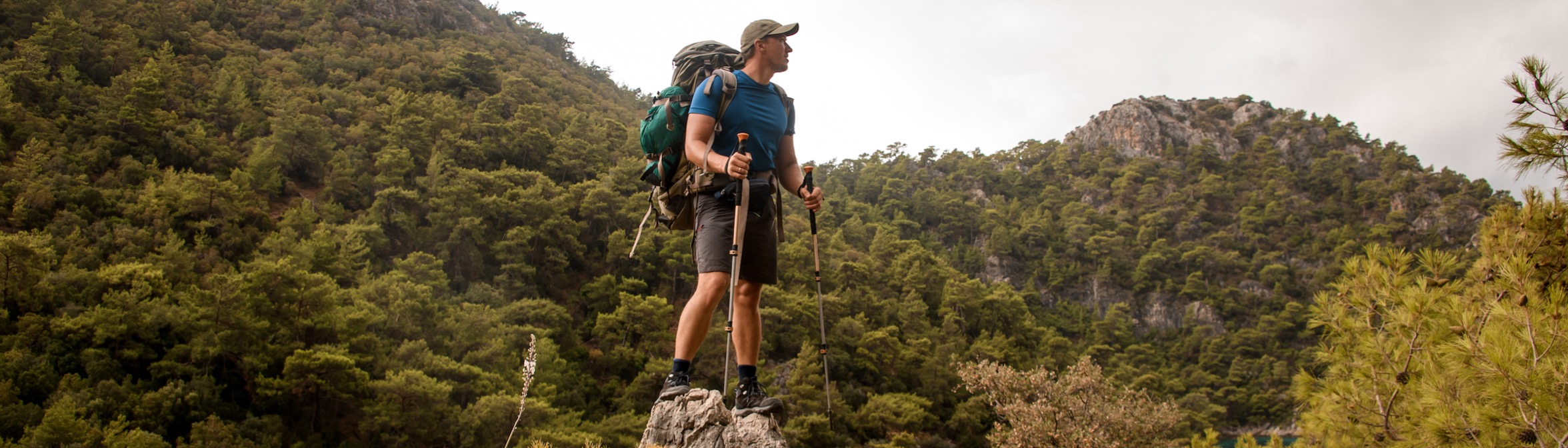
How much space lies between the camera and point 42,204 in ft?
66.8

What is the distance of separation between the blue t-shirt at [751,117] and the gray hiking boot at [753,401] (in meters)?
0.84

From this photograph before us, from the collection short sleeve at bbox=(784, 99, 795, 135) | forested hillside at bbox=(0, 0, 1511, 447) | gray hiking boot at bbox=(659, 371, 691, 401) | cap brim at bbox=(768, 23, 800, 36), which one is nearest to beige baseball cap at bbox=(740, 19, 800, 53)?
cap brim at bbox=(768, 23, 800, 36)

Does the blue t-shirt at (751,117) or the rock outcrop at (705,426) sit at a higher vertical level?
the blue t-shirt at (751,117)

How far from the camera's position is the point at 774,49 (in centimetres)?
312

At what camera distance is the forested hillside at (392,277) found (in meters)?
16.5

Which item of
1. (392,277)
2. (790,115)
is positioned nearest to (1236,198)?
(392,277)

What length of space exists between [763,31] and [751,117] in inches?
13.6

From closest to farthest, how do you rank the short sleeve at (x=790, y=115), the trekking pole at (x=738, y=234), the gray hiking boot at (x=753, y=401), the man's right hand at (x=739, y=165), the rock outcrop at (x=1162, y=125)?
the man's right hand at (x=739, y=165), the trekking pole at (x=738, y=234), the gray hiking boot at (x=753, y=401), the short sleeve at (x=790, y=115), the rock outcrop at (x=1162, y=125)

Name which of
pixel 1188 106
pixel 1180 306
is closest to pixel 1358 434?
pixel 1180 306

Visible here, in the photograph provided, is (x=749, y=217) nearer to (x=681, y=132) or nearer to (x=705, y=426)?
(x=681, y=132)

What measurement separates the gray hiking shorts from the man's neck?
1.59 ft

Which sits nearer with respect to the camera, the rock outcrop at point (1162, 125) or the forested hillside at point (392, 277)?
the forested hillside at point (392, 277)

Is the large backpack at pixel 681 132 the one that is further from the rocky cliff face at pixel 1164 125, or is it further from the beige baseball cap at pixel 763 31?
the rocky cliff face at pixel 1164 125

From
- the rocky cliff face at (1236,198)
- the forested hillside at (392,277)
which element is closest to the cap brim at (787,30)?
the forested hillside at (392,277)
